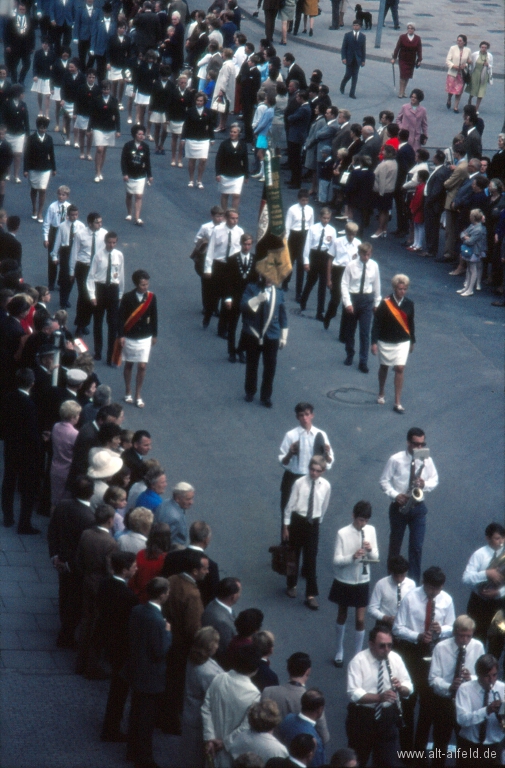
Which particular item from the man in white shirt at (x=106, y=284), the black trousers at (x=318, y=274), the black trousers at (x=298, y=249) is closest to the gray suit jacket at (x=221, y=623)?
the man in white shirt at (x=106, y=284)

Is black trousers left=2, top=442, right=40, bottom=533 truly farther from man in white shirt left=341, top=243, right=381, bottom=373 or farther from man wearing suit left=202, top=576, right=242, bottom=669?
man in white shirt left=341, top=243, right=381, bottom=373

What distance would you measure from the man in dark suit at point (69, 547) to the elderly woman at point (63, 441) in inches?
55.5

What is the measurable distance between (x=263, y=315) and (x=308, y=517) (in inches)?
178

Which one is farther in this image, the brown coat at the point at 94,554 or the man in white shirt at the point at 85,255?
the man in white shirt at the point at 85,255

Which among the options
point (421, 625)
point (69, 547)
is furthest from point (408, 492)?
point (69, 547)

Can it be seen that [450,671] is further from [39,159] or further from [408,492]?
[39,159]

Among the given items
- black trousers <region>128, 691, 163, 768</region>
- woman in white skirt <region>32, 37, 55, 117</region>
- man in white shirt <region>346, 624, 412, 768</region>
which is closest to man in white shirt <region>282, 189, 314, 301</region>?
woman in white skirt <region>32, 37, 55, 117</region>

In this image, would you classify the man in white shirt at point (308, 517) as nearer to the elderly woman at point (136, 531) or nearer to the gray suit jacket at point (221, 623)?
the elderly woman at point (136, 531)

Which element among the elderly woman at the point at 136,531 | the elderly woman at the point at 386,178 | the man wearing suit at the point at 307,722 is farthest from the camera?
the elderly woman at the point at 386,178

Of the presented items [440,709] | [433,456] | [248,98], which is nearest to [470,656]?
[440,709]

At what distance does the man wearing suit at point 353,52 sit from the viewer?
2989 cm

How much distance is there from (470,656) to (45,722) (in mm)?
3272

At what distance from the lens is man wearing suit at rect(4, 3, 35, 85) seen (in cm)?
2855

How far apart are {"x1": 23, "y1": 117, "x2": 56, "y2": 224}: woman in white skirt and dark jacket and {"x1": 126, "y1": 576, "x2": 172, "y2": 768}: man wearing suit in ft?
43.9
